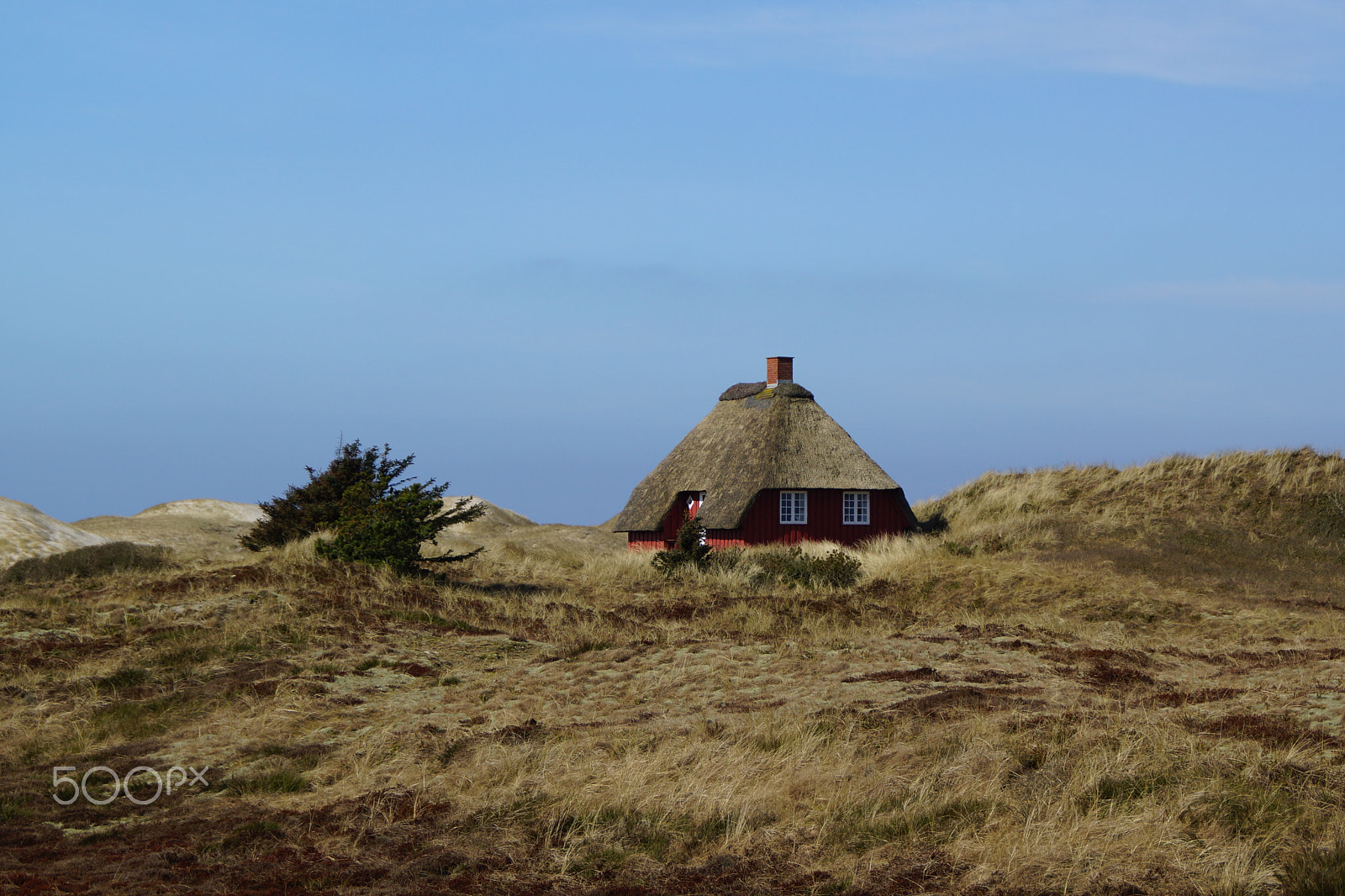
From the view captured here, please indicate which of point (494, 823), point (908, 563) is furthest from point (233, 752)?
point (908, 563)

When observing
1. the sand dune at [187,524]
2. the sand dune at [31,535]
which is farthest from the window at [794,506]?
the sand dune at [31,535]

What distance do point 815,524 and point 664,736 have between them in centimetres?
2574

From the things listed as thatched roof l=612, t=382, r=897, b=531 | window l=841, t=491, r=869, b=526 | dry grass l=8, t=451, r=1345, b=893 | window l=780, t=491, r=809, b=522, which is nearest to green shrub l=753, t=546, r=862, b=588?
dry grass l=8, t=451, r=1345, b=893

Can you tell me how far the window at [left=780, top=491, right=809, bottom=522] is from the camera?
115ft

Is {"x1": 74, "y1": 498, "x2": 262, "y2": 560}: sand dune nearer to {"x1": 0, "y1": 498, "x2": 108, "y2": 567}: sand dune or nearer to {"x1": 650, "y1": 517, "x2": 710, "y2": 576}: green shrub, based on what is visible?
{"x1": 0, "y1": 498, "x2": 108, "y2": 567}: sand dune

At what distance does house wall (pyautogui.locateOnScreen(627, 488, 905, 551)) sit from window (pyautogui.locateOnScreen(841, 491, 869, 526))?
120mm

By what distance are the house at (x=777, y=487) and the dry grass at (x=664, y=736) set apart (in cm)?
1178

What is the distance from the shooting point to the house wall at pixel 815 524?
114 feet

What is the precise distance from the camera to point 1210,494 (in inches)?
1233

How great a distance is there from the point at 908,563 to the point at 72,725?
19.6 m

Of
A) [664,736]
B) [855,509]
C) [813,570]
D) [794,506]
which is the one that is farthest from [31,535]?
[664,736]

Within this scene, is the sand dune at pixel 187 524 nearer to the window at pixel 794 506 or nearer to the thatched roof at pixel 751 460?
the thatched roof at pixel 751 460

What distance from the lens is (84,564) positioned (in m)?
25.8

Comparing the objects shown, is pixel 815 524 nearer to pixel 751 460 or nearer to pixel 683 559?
pixel 751 460
